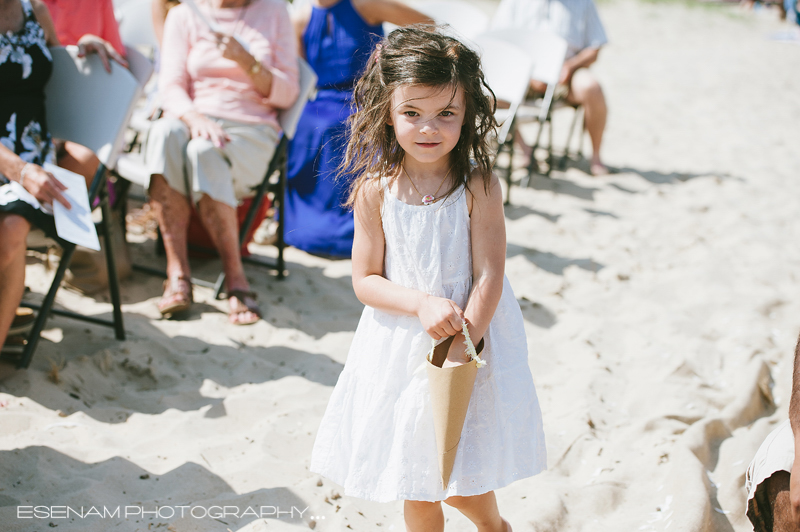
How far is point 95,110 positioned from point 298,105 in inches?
41.9

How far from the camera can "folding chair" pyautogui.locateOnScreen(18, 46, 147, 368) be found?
2854 mm

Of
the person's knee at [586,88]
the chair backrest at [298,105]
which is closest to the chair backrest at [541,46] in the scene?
the person's knee at [586,88]

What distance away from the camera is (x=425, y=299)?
59.9 inches

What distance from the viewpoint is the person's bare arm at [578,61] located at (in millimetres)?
5734

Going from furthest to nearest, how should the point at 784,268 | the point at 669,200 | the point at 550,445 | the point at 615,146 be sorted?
the point at 615,146, the point at 669,200, the point at 784,268, the point at 550,445

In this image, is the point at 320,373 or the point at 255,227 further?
the point at 255,227

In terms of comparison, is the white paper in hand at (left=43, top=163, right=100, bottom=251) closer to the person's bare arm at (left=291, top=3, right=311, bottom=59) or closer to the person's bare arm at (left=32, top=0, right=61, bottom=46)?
the person's bare arm at (left=32, top=0, right=61, bottom=46)

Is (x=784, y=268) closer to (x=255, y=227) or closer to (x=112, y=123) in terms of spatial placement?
(x=255, y=227)

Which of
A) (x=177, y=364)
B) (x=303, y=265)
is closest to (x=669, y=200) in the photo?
(x=303, y=265)

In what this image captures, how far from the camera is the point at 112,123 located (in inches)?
113

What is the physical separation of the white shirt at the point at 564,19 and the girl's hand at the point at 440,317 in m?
4.67

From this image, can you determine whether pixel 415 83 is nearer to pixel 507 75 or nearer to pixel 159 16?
pixel 159 16

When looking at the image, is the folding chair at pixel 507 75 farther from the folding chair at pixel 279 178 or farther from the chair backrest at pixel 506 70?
the folding chair at pixel 279 178

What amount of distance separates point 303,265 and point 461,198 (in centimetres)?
248
